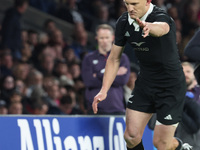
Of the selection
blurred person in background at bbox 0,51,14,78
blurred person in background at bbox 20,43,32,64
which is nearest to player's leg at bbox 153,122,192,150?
blurred person in background at bbox 0,51,14,78

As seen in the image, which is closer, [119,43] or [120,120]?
[119,43]

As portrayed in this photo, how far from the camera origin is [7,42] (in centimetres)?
1028

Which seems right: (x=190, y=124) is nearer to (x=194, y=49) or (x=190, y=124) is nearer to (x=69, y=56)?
Result: (x=194, y=49)

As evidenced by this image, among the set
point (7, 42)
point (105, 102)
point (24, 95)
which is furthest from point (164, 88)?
point (7, 42)

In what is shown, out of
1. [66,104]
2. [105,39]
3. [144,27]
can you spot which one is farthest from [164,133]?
[66,104]

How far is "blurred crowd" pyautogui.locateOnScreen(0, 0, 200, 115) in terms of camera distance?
884cm

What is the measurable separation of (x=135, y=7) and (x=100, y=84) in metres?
2.24

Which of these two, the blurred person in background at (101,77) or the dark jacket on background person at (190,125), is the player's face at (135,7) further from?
the blurred person in background at (101,77)

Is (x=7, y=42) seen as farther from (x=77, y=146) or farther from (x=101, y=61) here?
(x=77, y=146)

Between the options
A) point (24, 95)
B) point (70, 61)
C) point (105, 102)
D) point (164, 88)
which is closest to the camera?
point (164, 88)

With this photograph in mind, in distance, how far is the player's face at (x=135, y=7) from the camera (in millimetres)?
4906

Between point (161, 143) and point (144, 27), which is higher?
point (144, 27)

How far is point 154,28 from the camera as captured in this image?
14.8ft

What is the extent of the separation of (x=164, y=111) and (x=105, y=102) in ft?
5.33
